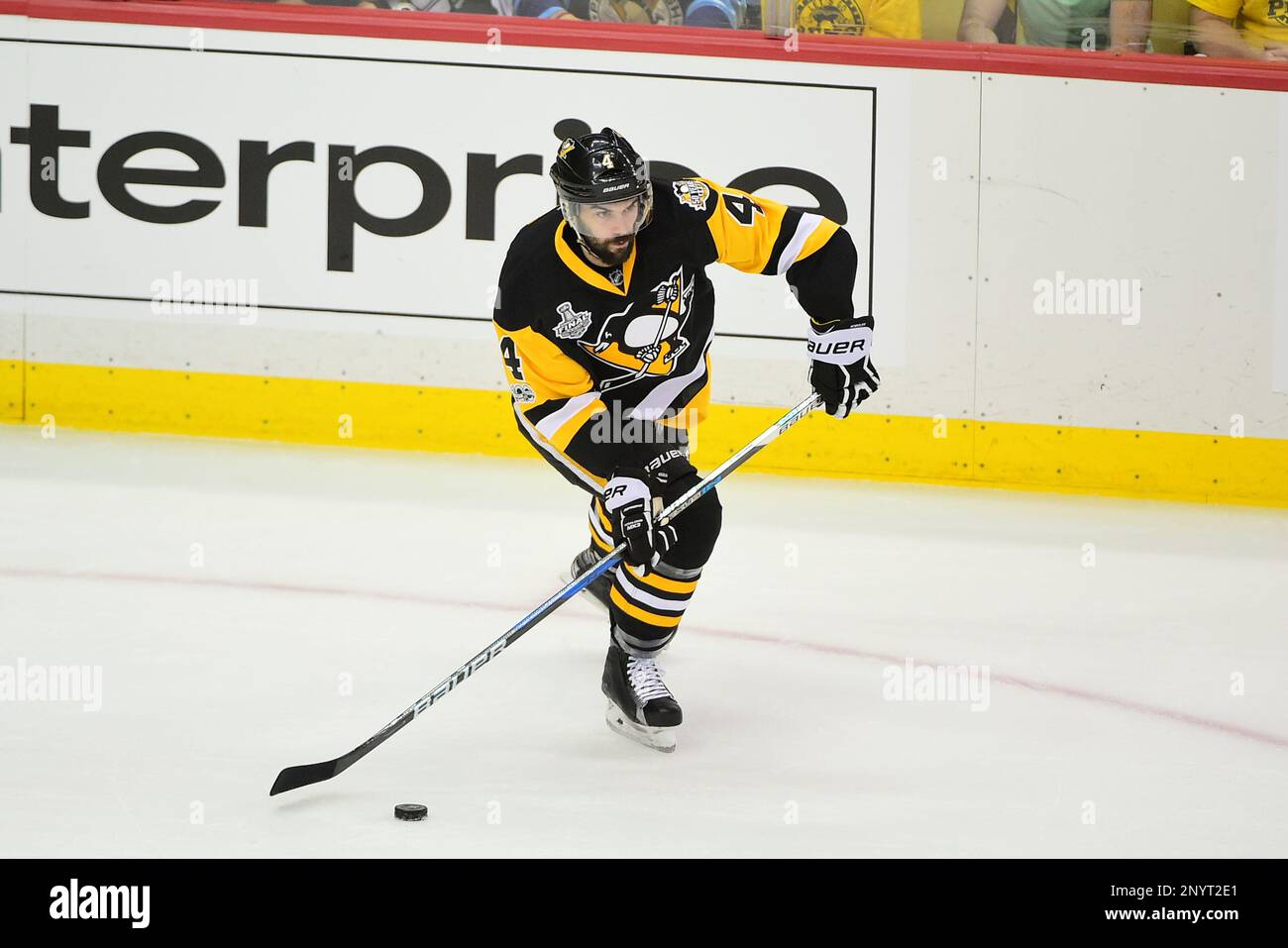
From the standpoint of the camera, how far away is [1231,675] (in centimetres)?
351

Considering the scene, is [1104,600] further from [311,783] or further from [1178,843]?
[311,783]

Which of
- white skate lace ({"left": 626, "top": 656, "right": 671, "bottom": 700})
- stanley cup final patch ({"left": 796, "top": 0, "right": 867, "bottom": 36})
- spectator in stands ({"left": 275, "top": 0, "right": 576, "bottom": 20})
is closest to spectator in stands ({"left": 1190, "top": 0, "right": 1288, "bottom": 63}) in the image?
stanley cup final patch ({"left": 796, "top": 0, "right": 867, "bottom": 36})

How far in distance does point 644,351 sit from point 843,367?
0.38 metres

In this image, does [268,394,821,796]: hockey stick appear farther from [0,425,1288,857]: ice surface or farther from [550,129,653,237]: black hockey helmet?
[550,129,653,237]: black hockey helmet

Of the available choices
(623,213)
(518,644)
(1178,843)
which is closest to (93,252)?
(518,644)

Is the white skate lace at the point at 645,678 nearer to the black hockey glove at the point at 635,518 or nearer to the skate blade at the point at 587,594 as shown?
the black hockey glove at the point at 635,518

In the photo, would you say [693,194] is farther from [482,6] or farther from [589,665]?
[482,6]

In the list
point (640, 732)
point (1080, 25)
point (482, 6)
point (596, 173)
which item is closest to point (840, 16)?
point (1080, 25)

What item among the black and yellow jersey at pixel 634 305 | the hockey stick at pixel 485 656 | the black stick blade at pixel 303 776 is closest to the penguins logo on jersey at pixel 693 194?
the black and yellow jersey at pixel 634 305

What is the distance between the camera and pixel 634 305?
3.06m

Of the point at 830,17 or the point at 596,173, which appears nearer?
the point at 596,173

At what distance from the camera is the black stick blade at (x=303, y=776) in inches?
103

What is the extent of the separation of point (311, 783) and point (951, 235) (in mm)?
3320

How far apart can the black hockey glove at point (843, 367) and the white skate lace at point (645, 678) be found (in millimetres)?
596
